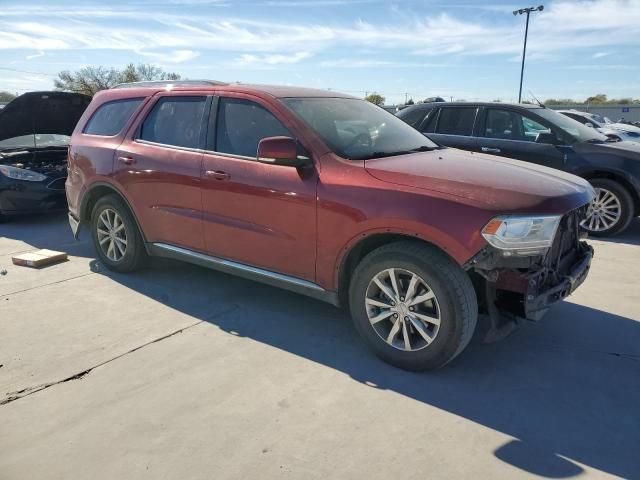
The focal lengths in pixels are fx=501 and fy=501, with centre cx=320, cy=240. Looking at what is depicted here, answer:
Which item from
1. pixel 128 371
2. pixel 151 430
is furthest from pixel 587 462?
pixel 128 371

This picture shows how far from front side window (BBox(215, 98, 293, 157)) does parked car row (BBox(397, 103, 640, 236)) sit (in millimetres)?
4306

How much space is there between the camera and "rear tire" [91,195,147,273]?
15.9 ft

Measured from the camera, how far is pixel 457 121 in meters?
7.55

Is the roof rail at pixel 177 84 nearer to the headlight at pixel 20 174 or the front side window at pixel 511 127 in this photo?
the headlight at pixel 20 174

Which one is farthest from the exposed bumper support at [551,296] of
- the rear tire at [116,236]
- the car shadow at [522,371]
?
the rear tire at [116,236]

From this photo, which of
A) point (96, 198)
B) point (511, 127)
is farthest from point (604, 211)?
point (96, 198)

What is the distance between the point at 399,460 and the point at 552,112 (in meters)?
6.52

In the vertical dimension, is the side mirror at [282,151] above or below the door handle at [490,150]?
above

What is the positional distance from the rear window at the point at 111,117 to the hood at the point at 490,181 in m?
2.75

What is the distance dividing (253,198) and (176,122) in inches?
50.0

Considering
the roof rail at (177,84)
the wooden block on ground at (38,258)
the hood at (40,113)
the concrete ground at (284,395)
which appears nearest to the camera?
the concrete ground at (284,395)

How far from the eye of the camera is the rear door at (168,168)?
4.21 m

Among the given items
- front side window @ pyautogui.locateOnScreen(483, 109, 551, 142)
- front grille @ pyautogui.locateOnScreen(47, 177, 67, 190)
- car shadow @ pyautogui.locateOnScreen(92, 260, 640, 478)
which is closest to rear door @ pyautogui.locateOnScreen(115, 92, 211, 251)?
car shadow @ pyautogui.locateOnScreen(92, 260, 640, 478)

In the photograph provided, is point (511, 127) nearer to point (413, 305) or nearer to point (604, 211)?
point (604, 211)
